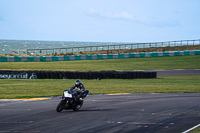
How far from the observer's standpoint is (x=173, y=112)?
13438 millimetres

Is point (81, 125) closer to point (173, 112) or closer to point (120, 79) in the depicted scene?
point (173, 112)

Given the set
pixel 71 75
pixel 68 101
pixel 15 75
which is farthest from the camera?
pixel 15 75

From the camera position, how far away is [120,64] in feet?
140

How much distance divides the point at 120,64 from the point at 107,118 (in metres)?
31.0

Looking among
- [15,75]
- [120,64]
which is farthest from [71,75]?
[120,64]

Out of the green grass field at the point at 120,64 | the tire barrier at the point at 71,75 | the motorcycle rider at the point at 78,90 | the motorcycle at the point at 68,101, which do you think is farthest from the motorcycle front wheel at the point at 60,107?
the green grass field at the point at 120,64

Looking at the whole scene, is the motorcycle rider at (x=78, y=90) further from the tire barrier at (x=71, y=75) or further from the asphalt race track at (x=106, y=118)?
the tire barrier at (x=71, y=75)

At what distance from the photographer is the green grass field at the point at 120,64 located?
39.0 m

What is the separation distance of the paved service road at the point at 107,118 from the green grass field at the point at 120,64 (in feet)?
74.6

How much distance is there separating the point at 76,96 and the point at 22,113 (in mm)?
2552

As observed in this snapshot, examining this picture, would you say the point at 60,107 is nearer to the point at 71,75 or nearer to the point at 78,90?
the point at 78,90

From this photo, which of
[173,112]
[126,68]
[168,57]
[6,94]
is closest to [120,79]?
[126,68]

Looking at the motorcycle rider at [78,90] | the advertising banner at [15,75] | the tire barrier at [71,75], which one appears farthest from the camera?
the advertising banner at [15,75]

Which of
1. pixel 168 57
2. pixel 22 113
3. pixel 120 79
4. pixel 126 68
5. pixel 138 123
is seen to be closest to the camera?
pixel 138 123
